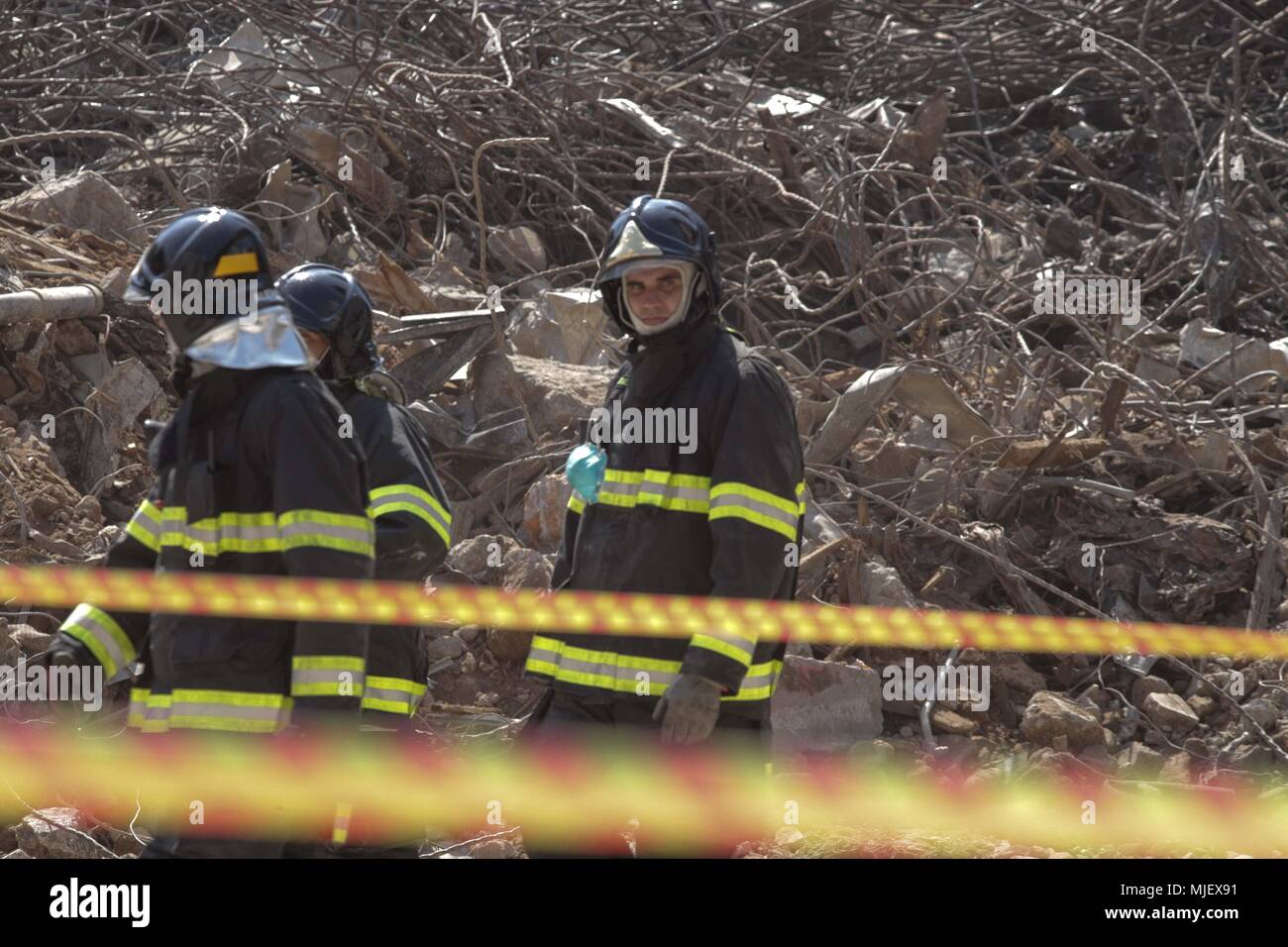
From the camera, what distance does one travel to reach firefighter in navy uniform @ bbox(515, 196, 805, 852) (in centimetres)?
364

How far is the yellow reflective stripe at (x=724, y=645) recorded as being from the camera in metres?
3.59

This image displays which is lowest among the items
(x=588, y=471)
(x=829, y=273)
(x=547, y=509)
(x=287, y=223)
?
(x=547, y=509)

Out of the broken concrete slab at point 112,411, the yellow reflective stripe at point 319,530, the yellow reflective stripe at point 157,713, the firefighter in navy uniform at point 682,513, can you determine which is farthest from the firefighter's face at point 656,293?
the broken concrete slab at point 112,411

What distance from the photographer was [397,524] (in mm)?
4098

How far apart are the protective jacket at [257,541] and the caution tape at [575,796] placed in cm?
9

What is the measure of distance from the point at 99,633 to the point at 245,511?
45 cm

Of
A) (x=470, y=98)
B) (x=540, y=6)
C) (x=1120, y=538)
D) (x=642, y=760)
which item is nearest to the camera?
(x=642, y=760)

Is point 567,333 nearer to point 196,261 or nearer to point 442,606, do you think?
point 442,606

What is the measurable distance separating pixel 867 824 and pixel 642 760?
182 centimetres

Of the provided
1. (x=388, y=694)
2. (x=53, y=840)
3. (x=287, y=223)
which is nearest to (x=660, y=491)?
(x=388, y=694)

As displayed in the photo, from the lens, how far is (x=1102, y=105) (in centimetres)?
1091
